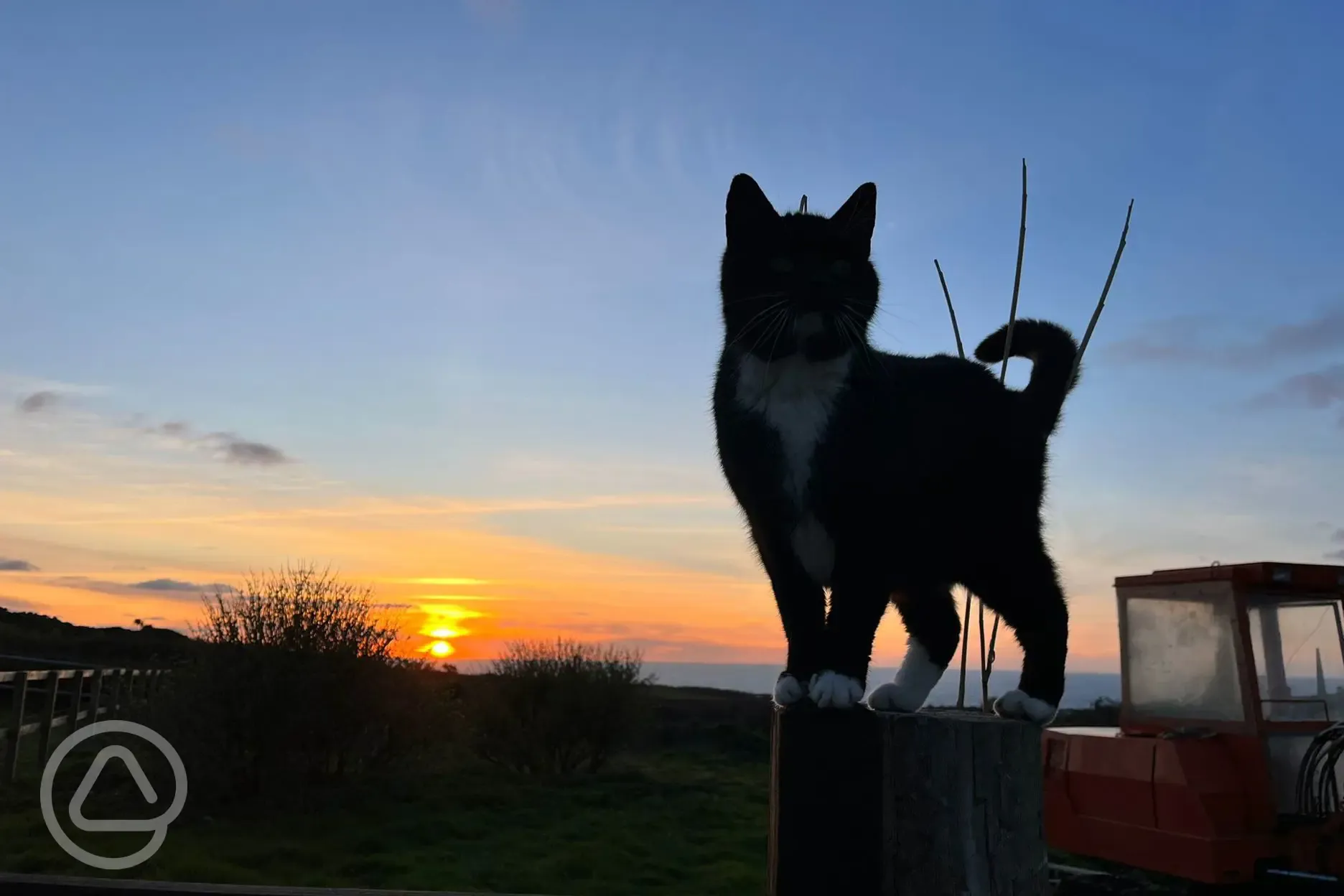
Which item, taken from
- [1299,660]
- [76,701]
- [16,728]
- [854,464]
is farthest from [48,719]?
[1299,660]

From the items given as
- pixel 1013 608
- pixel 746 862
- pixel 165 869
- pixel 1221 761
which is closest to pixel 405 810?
pixel 165 869

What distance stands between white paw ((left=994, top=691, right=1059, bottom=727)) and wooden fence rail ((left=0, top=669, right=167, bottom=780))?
10614mm

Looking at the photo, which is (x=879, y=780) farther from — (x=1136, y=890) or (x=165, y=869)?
(x=165, y=869)

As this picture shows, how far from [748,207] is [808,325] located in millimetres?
347

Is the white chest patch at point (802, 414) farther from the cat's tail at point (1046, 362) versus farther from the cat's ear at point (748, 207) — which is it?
the cat's tail at point (1046, 362)

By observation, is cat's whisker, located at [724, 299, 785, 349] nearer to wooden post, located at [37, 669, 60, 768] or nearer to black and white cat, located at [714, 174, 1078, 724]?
black and white cat, located at [714, 174, 1078, 724]

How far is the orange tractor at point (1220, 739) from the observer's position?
199 inches

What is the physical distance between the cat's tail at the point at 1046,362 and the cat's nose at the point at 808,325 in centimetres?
73

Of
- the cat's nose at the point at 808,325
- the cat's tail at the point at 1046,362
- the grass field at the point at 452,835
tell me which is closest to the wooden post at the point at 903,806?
the cat's nose at the point at 808,325

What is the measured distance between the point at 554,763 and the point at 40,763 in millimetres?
5680

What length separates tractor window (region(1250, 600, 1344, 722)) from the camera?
5.44m

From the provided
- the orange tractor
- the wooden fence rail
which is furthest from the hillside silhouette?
the orange tractor

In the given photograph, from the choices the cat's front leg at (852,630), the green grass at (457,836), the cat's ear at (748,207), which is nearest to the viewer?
the cat's front leg at (852,630)

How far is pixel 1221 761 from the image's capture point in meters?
5.27
